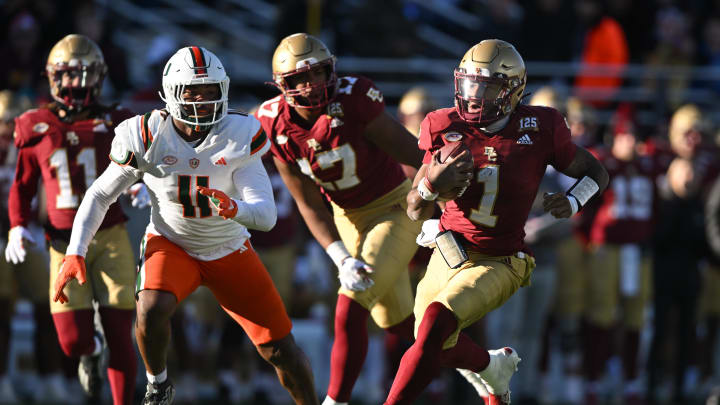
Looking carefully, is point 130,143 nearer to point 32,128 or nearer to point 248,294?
point 248,294

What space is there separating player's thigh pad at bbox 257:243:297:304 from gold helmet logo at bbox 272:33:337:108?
2709 millimetres

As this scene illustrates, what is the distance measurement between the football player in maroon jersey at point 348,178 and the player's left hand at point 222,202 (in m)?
0.92

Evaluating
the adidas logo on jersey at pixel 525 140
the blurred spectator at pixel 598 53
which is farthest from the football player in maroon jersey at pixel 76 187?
the blurred spectator at pixel 598 53

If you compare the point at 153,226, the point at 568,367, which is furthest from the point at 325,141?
the point at 568,367

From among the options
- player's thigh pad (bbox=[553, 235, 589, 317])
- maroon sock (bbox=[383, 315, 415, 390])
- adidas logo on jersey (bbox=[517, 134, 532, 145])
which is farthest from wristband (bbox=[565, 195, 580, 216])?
player's thigh pad (bbox=[553, 235, 589, 317])

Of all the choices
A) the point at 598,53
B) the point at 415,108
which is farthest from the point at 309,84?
the point at 598,53

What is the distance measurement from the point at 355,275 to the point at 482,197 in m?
0.80

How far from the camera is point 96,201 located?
550 centimetres

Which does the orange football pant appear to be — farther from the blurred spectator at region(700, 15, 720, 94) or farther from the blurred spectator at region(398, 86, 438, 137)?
the blurred spectator at region(700, 15, 720, 94)

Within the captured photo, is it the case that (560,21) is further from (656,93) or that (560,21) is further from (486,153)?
(486,153)

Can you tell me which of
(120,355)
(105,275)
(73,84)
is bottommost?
(120,355)

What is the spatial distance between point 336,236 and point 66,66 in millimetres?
1641

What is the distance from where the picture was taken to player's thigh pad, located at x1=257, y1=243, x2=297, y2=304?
864cm

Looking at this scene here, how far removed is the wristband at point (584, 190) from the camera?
5.41m
